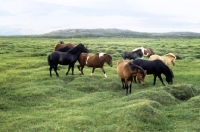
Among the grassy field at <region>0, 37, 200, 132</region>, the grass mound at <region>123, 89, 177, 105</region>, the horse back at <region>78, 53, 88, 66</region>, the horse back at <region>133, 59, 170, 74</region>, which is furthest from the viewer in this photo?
the horse back at <region>78, 53, 88, 66</region>

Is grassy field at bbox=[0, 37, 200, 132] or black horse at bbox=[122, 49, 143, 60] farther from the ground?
black horse at bbox=[122, 49, 143, 60]

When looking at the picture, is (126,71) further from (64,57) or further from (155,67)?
(64,57)

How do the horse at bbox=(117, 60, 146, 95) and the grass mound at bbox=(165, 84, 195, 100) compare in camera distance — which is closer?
the horse at bbox=(117, 60, 146, 95)

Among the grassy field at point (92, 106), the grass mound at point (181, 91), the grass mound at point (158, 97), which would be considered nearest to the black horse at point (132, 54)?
the grassy field at point (92, 106)

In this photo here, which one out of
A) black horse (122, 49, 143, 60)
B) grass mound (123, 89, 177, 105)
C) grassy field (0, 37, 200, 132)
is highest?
black horse (122, 49, 143, 60)

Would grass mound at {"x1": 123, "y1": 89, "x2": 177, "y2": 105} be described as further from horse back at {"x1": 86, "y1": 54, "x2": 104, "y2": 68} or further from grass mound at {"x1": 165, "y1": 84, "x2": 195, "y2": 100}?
horse back at {"x1": 86, "y1": 54, "x2": 104, "y2": 68}

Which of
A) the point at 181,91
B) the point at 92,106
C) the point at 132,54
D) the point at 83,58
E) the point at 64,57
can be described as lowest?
the point at 92,106

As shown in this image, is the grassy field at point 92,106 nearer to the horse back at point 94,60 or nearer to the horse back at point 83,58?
the horse back at point 94,60

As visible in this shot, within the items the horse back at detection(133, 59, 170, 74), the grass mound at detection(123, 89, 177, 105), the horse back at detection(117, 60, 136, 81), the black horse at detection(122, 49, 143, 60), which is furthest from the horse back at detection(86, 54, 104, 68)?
the black horse at detection(122, 49, 143, 60)

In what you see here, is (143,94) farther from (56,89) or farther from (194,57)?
(194,57)

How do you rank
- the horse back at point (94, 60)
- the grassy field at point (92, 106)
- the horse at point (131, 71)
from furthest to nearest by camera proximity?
the horse back at point (94, 60) → the horse at point (131, 71) → the grassy field at point (92, 106)

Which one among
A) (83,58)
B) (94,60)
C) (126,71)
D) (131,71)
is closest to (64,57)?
(83,58)

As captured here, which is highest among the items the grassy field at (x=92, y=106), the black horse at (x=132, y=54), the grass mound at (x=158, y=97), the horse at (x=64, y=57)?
the horse at (x=64, y=57)

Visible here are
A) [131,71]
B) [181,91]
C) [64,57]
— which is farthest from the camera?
[64,57]
